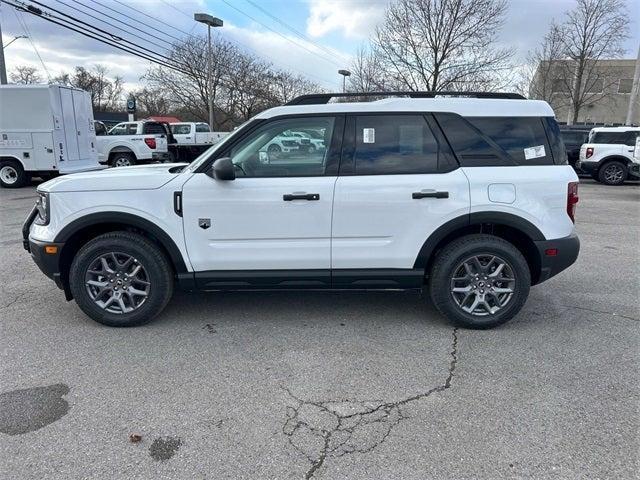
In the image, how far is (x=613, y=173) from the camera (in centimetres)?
1541

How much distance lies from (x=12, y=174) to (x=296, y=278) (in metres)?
13.2

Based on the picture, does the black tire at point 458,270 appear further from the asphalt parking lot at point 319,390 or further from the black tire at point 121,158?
the black tire at point 121,158

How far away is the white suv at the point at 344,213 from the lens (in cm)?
377

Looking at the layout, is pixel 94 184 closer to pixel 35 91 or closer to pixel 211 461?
pixel 211 461

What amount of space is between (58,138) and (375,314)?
12.1 meters

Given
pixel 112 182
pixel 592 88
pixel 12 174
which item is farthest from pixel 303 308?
pixel 592 88

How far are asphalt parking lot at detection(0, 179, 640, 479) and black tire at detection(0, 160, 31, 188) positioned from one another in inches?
414

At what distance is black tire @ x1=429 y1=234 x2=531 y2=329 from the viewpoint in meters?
3.87

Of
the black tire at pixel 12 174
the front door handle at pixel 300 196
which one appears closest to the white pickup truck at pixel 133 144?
the black tire at pixel 12 174

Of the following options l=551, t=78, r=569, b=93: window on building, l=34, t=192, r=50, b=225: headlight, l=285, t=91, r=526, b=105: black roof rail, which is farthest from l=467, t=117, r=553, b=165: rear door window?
l=551, t=78, r=569, b=93: window on building

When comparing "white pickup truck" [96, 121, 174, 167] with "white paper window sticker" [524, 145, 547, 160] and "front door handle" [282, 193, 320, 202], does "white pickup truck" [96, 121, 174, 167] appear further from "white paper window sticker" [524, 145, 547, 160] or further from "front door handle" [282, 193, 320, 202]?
"white paper window sticker" [524, 145, 547, 160]

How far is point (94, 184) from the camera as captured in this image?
382 centimetres

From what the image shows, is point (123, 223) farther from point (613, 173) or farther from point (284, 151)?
point (613, 173)

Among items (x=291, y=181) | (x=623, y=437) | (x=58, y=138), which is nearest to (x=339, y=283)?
(x=291, y=181)
